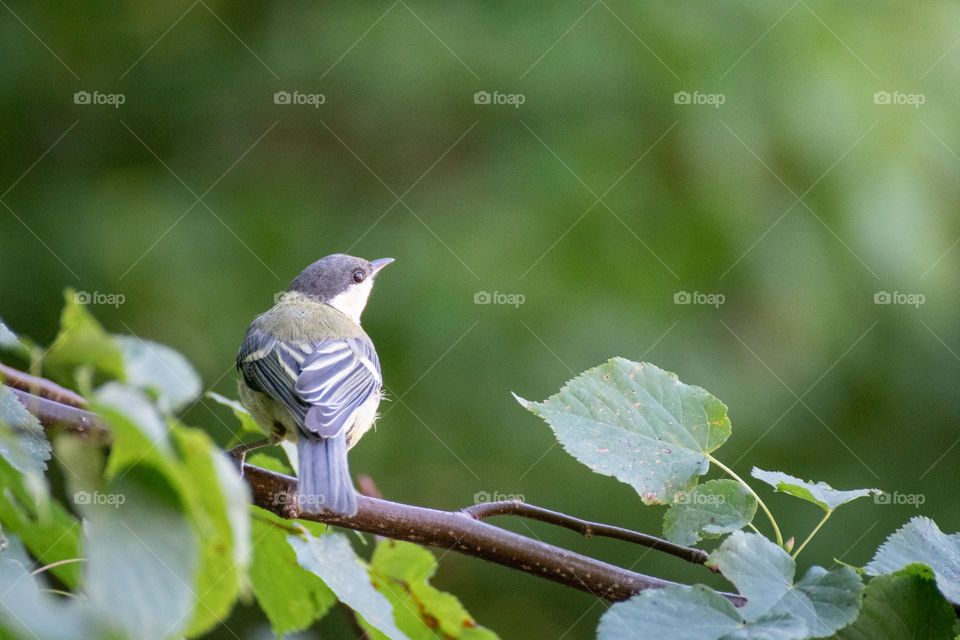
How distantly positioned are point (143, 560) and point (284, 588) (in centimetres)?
135

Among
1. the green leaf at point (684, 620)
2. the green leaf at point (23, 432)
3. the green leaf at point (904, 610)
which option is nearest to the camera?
the green leaf at point (23, 432)

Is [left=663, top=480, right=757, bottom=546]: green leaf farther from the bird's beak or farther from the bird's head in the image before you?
the bird's beak

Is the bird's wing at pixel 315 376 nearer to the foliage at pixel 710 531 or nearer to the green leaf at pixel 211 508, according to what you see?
the foliage at pixel 710 531

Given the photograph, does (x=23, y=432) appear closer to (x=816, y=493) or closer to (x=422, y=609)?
(x=422, y=609)

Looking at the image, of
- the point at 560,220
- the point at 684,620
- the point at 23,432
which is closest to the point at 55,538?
the point at 23,432

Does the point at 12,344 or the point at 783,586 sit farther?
the point at 783,586

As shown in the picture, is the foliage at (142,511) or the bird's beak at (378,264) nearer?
the foliage at (142,511)

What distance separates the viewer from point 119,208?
475 cm

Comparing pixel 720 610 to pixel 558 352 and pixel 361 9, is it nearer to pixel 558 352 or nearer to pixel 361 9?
pixel 558 352

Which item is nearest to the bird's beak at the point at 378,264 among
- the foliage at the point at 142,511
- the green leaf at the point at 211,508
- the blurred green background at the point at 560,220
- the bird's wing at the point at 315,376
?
the blurred green background at the point at 560,220

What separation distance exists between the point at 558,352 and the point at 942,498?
2.22 metres

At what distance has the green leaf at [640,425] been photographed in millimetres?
1754

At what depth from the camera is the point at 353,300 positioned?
417cm

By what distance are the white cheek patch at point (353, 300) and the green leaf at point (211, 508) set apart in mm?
3213
